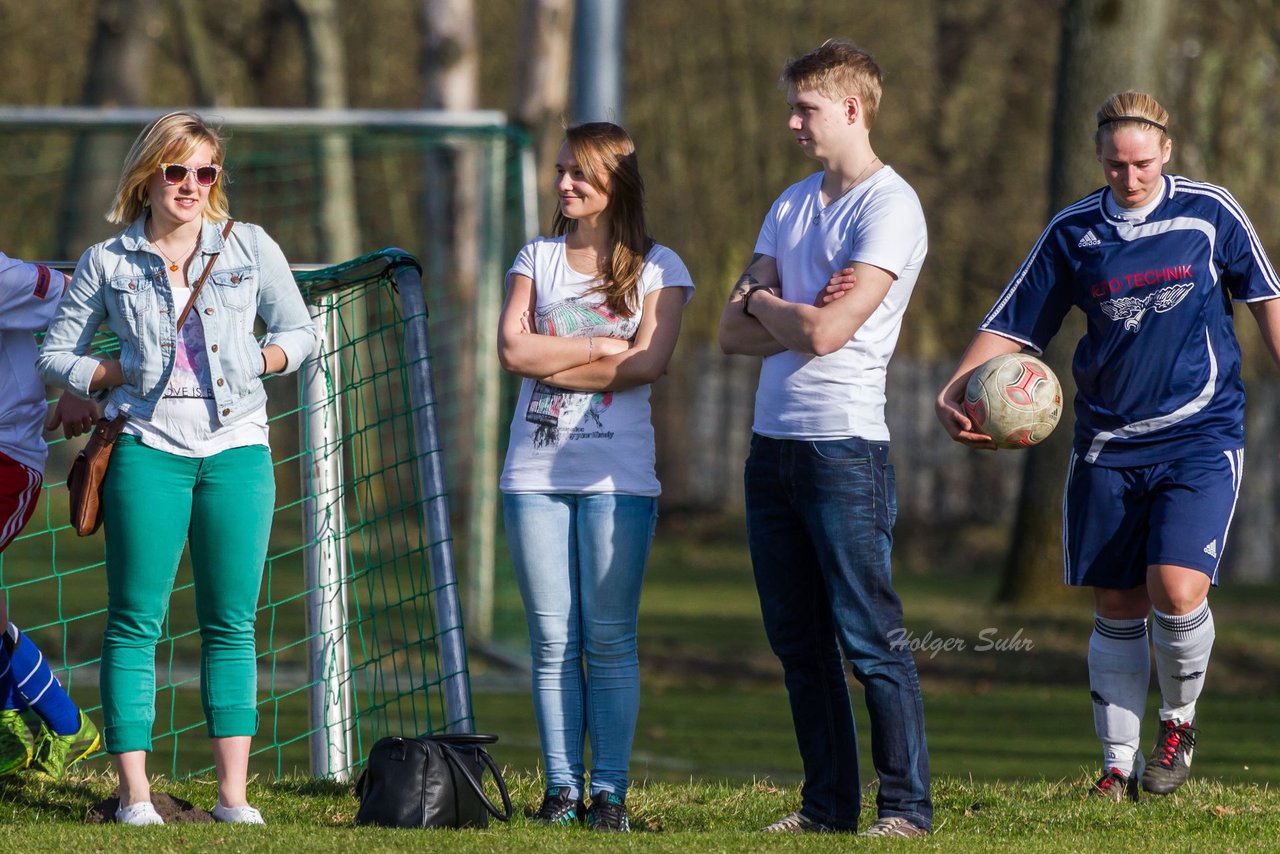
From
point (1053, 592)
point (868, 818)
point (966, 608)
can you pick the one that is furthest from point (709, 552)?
point (868, 818)

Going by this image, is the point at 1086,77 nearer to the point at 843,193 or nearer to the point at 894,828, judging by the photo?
the point at 843,193

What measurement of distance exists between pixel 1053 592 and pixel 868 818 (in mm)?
8813

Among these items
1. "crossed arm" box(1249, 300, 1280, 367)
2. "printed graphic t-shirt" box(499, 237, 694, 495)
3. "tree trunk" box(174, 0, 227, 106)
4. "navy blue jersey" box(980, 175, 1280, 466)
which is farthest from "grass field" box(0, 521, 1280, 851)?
"tree trunk" box(174, 0, 227, 106)

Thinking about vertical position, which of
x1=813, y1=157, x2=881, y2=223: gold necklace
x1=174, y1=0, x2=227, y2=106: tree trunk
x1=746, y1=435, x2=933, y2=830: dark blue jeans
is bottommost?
x1=746, y1=435, x2=933, y2=830: dark blue jeans

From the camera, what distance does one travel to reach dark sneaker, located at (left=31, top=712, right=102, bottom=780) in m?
5.46

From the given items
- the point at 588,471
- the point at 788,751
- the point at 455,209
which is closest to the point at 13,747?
the point at 588,471

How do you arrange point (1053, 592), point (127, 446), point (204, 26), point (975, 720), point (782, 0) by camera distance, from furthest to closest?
point (204, 26) → point (782, 0) → point (1053, 592) → point (975, 720) → point (127, 446)

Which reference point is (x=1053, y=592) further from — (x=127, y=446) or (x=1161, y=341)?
(x=127, y=446)

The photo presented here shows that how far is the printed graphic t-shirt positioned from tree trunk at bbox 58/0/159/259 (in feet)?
56.1

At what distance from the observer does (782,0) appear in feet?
80.8

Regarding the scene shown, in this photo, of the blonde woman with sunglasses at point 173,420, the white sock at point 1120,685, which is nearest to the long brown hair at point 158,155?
the blonde woman with sunglasses at point 173,420

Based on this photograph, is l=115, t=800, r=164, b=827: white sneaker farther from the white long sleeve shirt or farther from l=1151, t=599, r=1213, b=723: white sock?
l=1151, t=599, r=1213, b=723: white sock

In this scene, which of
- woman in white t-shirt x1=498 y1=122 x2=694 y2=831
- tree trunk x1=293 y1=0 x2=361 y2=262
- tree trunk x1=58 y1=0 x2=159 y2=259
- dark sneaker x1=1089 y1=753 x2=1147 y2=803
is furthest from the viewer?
tree trunk x1=293 y1=0 x2=361 y2=262

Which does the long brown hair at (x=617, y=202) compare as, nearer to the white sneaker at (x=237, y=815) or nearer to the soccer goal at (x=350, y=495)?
the soccer goal at (x=350, y=495)
